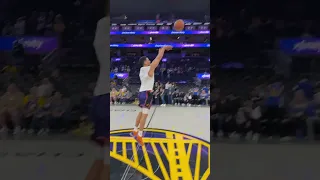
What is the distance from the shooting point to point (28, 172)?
6.15 ft

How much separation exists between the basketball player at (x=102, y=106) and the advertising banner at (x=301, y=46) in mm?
985

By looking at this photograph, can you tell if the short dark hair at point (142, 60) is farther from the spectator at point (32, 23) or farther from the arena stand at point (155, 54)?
the spectator at point (32, 23)

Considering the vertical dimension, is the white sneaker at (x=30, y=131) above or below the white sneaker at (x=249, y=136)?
above

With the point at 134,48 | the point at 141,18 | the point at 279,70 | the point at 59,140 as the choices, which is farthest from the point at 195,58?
the point at 59,140

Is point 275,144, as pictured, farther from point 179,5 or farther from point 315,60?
point 179,5

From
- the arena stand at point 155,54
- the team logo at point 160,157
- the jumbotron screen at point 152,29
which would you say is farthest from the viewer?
the arena stand at point 155,54

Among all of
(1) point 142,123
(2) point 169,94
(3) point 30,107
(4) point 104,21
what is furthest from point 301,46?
(2) point 169,94

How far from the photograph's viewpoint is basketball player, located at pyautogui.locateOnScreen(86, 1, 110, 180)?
1.84 meters

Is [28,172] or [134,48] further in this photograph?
[134,48]

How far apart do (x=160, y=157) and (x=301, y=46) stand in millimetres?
1760

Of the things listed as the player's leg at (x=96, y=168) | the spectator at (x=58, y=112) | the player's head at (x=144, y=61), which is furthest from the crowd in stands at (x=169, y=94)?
the player's leg at (x=96, y=168)

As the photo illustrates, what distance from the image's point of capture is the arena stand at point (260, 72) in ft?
5.99

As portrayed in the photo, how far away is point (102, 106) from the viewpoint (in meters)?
1.84

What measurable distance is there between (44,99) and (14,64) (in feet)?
0.92
